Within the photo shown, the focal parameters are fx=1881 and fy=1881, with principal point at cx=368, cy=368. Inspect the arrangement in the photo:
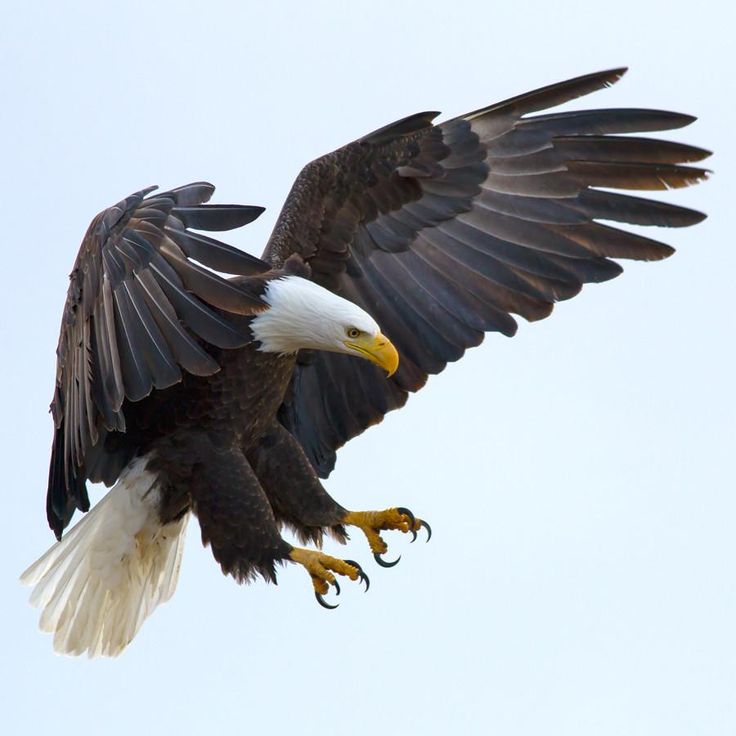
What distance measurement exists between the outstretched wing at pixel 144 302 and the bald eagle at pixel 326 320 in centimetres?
1

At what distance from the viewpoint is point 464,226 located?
725cm

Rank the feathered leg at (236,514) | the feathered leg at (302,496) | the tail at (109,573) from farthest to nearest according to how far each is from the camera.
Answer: the tail at (109,573)
the feathered leg at (302,496)
the feathered leg at (236,514)

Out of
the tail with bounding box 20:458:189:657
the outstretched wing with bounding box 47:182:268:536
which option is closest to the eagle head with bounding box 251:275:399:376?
the outstretched wing with bounding box 47:182:268:536

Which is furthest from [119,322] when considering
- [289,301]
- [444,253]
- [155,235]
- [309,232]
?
[444,253]

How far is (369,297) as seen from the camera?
719cm

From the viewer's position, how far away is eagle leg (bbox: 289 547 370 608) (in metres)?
6.54

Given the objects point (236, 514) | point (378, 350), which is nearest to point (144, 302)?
point (378, 350)

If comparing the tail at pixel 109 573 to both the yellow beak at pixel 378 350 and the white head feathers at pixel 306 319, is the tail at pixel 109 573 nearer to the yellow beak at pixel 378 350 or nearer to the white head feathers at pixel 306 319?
the white head feathers at pixel 306 319

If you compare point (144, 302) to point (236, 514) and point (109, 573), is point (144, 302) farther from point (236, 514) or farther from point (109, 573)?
point (109, 573)

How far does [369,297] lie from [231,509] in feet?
3.58

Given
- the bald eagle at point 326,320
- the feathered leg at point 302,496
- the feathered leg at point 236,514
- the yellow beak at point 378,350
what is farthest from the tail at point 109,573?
the yellow beak at point 378,350

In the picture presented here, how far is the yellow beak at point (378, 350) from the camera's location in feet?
21.1

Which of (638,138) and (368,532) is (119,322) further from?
(638,138)

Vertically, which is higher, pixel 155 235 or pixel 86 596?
pixel 155 235
